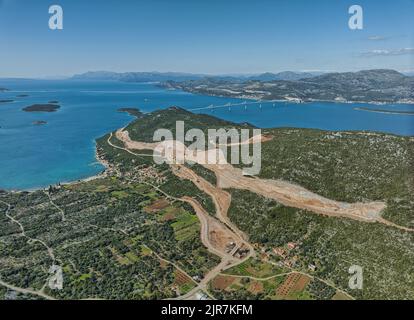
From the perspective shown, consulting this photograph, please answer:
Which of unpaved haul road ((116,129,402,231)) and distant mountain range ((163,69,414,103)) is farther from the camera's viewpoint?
distant mountain range ((163,69,414,103))

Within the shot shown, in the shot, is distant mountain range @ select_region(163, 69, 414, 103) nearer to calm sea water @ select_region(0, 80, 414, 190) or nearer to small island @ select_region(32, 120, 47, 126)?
calm sea water @ select_region(0, 80, 414, 190)

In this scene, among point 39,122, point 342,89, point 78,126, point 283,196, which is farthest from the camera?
point 342,89

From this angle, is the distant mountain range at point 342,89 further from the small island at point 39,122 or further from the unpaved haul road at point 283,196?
the unpaved haul road at point 283,196

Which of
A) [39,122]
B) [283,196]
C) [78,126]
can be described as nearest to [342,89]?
[78,126]

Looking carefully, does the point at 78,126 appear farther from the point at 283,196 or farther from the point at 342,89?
the point at 342,89

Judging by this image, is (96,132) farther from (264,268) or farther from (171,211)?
(264,268)

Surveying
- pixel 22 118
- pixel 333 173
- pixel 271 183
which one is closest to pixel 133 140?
pixel 271 183

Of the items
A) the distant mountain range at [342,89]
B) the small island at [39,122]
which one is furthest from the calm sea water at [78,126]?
the distant mountain range at [342,89]

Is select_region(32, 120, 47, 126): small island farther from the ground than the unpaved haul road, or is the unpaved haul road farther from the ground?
select_region(32, 120, 47, 126): small island

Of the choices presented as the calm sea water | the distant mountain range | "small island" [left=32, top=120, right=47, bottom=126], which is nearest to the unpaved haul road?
the calm sea water
